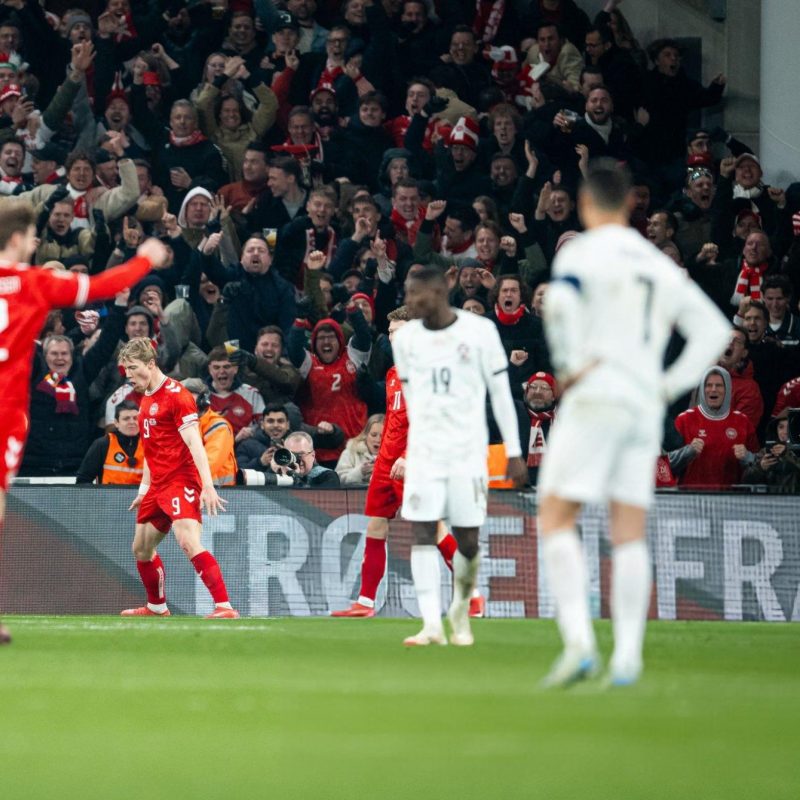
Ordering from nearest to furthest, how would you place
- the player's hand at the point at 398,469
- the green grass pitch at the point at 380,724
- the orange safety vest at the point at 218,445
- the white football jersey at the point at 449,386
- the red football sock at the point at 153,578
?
the green grass pitch at the point at 380,724, the white football jersey at the point at 449,386, the player's hand at the point at 398,469, the red football sock at the point at 153,578, the orange safety vest at the point at 218,445

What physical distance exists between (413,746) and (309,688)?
1.83 meters

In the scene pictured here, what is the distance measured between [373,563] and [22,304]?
216 inches

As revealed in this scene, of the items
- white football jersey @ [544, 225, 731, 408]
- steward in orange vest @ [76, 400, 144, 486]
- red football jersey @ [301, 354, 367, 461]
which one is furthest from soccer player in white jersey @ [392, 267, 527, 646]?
red football jersey @ [301, 354, 367, 461]

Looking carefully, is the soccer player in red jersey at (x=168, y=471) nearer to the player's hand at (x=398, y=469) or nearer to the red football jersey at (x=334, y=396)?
the player's hand at (x=398, y=469)

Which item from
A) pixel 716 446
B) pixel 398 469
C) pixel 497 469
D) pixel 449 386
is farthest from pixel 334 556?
pixel 449 386

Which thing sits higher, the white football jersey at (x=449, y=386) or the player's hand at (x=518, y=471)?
the white football jersey at (x=449, y=386)

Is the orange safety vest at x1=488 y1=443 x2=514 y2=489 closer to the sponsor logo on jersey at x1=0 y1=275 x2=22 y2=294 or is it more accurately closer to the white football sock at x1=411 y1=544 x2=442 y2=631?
the white football sock at x1=411 y1=544 x2=442 y2=631

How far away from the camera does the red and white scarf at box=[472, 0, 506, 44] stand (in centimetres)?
2136

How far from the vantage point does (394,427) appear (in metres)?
13.5

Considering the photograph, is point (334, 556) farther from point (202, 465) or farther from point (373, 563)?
point (202, 465)

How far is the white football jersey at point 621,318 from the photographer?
6.14 meters

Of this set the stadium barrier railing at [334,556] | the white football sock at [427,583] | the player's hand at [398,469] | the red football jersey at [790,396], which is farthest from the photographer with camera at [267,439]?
the white football sock at [427,583]

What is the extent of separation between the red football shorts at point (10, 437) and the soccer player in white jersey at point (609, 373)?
3941 millimetres

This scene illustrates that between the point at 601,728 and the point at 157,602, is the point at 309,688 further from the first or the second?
the point at 157,602
